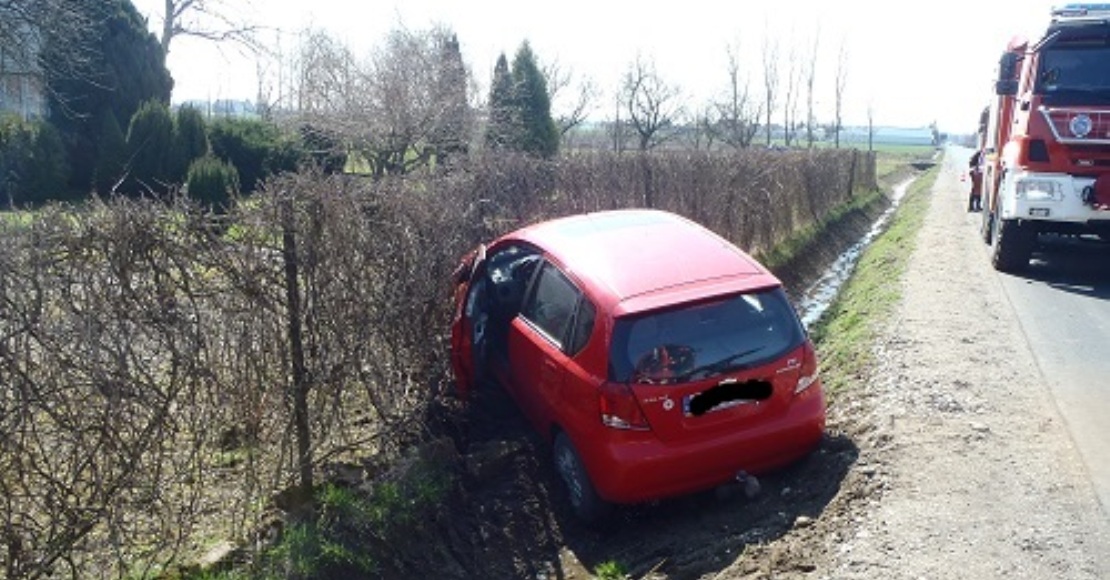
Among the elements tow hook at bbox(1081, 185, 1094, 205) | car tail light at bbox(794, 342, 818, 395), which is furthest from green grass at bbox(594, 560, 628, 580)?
tow hook at bbox(1081, 185, 1094, 205)

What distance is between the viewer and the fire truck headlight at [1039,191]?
9.47 meters

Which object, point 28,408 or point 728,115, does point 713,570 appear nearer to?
point 28,408

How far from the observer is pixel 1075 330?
769 cm

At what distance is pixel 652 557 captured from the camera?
4.93 m

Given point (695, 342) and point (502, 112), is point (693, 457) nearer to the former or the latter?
point (695, 342)

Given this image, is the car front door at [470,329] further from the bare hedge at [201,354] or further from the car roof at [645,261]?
the car roof at [645,261]

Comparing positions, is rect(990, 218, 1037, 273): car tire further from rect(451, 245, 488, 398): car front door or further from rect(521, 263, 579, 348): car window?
rect(451, 245, 488, 398): car front door

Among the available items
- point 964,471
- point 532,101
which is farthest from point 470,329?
point 532,101

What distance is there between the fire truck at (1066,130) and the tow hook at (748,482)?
6352mm

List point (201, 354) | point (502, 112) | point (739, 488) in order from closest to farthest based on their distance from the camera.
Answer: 1. point (201, 354)
2. point (739, 488)
3. point (502, 112)

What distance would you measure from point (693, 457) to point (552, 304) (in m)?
1.41

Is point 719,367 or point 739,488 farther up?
point 719,367

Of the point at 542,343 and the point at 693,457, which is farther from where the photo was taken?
the point at 542,343

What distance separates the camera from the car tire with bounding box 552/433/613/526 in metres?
5.20
